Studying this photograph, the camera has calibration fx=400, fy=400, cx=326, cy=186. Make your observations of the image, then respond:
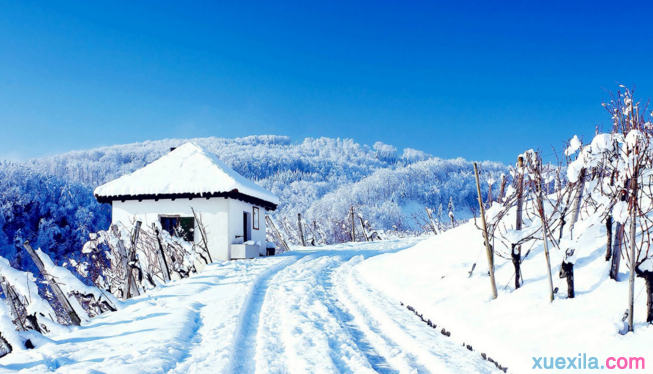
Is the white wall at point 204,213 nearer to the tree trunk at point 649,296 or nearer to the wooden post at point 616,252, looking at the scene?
the wooden post at point 616,252

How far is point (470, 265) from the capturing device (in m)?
7.63

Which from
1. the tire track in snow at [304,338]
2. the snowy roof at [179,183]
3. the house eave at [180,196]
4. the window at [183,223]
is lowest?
the tire track in snow at [304,338]

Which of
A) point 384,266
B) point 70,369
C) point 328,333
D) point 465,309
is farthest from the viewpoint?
point 384,266

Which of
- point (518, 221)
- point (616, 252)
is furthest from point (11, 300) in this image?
point (518, 221)

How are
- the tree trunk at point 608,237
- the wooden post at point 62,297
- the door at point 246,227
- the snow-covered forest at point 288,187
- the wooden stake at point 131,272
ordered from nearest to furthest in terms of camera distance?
the tree trunk at point 608,237 < the wooden post at point 62,297 < the wooden stake at point 131,272 < the door at point 246,227 < the snow-covered forest at point 288,187

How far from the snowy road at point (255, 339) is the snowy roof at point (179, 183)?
797cm

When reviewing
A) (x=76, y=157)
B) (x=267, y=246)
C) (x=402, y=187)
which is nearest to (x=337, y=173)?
(x=402, y=187)

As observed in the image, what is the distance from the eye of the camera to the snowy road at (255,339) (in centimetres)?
397

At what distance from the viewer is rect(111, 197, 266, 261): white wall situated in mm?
15836

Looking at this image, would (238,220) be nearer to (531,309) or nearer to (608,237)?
(531,309)

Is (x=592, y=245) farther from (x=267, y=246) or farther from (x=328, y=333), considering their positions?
(x=267, y=246)

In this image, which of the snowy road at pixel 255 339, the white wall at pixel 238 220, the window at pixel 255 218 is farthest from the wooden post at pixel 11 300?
the window at pixel 255 218

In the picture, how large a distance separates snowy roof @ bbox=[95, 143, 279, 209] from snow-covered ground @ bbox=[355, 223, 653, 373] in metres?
9.55

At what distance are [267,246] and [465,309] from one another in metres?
14.0
